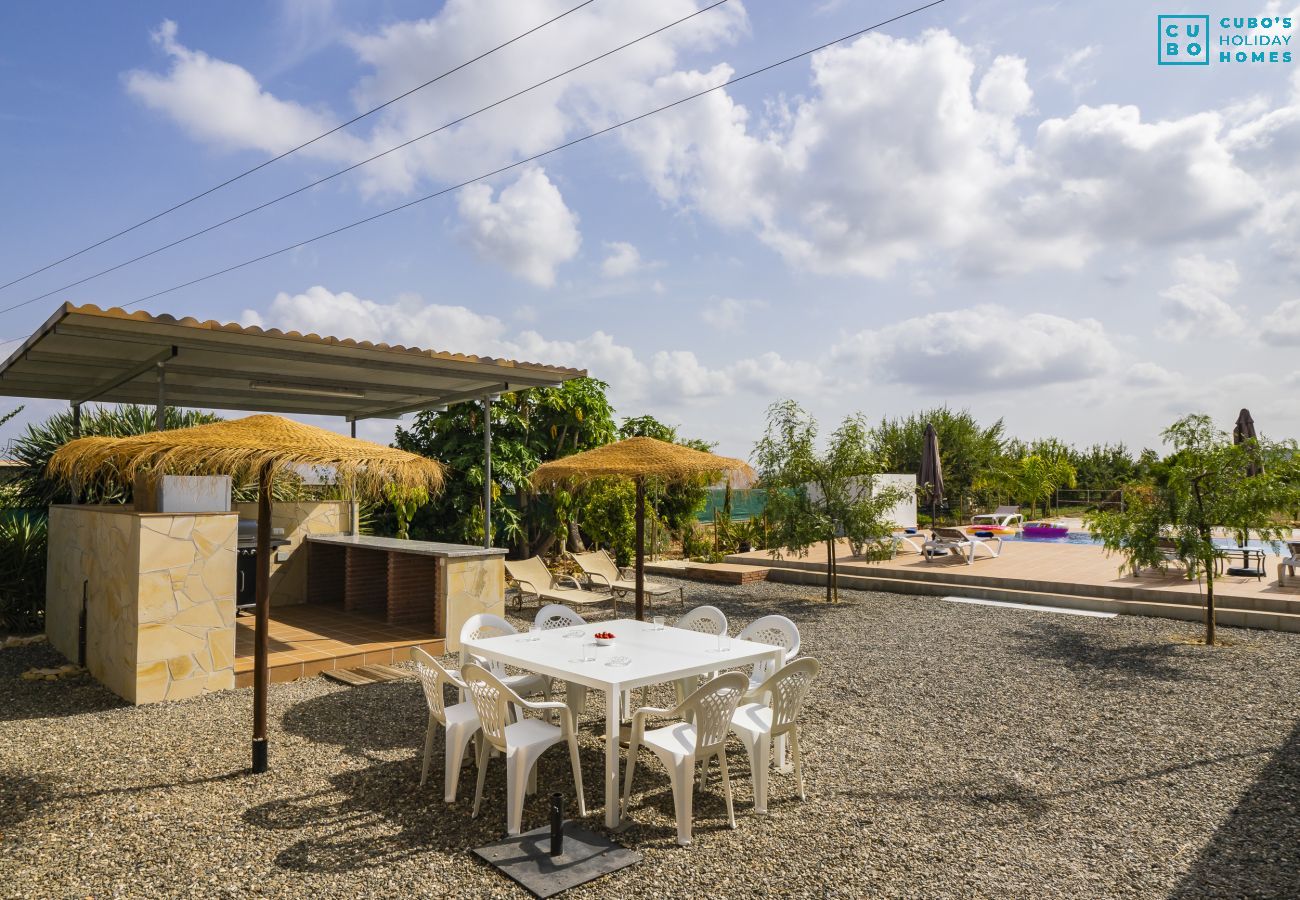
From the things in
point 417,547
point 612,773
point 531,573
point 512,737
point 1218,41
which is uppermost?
point 1218,41

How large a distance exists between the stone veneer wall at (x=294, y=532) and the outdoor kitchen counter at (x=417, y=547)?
0.78ft

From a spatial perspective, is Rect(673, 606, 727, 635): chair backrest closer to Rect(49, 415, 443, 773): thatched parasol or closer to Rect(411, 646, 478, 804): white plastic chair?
Rect(411, 646, 478, 804): white plastic chair

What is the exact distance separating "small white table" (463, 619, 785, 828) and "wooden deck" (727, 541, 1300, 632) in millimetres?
8114

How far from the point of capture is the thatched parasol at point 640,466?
768 centimetres

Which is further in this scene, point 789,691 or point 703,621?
point 703,621

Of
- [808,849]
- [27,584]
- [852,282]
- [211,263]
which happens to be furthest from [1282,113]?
[211,263]

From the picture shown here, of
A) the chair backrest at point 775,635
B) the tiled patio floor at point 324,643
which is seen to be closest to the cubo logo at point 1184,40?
the chair backrest at point 775,635

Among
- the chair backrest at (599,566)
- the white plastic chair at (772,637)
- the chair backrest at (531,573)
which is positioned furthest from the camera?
the chair backrest at (599,566)

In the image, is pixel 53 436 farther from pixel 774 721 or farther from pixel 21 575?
pixel 774 721

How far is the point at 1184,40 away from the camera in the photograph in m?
7.80

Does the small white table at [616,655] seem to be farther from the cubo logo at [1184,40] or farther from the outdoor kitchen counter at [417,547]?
the cubo logo at [1184,40]

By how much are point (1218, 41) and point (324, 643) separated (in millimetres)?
11052

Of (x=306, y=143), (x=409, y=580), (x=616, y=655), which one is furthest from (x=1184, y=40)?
(x=306, y=143)

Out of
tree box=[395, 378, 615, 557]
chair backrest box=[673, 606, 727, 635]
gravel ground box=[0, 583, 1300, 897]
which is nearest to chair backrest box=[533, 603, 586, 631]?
gravel ground box=[0, 583, 1300, 897]
